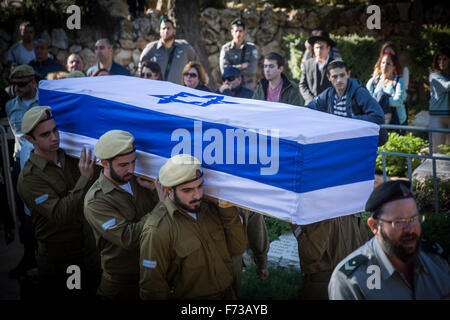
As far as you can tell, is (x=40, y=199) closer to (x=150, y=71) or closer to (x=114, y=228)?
(x=114, y=228)

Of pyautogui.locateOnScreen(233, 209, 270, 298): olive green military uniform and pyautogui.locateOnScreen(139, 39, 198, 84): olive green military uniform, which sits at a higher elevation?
pyautogui.locateOnScreen(139, 39, 198, 84): olive green military uniform

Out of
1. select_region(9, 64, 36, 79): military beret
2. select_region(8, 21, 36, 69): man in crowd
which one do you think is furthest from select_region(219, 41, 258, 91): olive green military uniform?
select_region(9, 64, 36, 79): military beret

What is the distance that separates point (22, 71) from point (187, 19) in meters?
6.59

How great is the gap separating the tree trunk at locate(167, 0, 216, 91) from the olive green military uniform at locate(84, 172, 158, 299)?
777 cm

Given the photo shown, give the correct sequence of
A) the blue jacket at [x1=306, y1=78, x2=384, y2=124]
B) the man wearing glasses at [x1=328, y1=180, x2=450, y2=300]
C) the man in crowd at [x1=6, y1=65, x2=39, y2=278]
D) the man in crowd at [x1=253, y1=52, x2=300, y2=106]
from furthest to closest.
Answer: the man in crowd at [x1=253, y1=52, x2=300, y2=106], the man in crowd at [x1=6, y1=65, x2=39, y2=278], the blue jacket at [x1=306, y1=78, x2=384, y2=124], the man wearing glasses at [x1=328, y1=180, x2=450, y2=300]

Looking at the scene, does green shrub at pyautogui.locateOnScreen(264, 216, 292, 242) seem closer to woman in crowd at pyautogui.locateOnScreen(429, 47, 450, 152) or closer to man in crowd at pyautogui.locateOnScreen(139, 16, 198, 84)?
woman in crowd at pyautogui.locateOnScreen(429, 47, 450, 152)

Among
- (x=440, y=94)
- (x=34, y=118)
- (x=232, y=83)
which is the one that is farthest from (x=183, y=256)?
(x=440, y=94)

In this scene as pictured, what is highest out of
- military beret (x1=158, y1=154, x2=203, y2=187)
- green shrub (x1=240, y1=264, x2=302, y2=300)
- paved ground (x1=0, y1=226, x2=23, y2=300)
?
military beret (x1=158, y1=154, x2=203, y2=187)

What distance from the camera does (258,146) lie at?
2.91 meters

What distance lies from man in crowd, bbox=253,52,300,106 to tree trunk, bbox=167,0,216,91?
5.35 metres

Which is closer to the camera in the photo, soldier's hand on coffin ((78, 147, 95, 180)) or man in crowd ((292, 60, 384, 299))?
man in crowd ((292, 60, 384, 299))

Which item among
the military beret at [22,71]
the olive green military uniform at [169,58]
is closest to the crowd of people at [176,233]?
the military beret at [22,71]

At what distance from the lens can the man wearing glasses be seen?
2361 millimetres

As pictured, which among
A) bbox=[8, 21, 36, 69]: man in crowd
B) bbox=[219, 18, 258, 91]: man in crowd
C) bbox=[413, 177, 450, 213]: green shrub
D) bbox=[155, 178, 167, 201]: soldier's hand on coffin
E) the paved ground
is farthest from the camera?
bbox=[8, 21, 36, 69]: man in crowd
